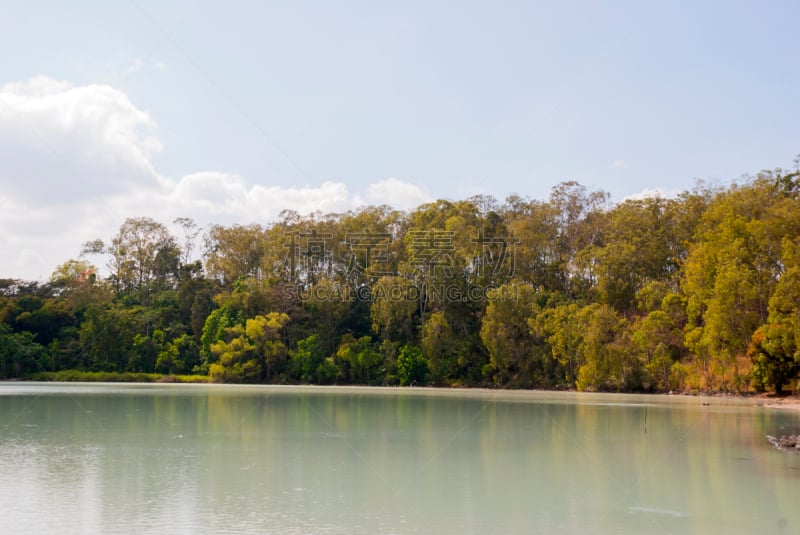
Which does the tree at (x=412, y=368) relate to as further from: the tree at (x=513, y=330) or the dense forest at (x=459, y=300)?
the tree at (x=513, y=330)

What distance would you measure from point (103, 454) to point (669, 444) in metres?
11.5

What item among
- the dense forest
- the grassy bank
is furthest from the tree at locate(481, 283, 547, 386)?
the grassy bank

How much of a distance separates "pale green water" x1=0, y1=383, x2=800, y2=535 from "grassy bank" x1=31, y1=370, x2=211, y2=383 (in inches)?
1433

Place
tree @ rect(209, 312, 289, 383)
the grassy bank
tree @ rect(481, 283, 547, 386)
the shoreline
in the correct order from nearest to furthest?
the shoreline < tree @ rect(481, 283, 547, 386) < tree @ rect(209, 312, 289, 383) < the grassy bank

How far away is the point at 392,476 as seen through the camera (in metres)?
12.0

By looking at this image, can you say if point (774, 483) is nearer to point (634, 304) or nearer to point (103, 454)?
point (103, 454)

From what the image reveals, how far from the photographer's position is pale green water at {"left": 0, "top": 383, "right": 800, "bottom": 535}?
8859mm

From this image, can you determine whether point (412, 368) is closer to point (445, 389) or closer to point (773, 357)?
point (445, 389)

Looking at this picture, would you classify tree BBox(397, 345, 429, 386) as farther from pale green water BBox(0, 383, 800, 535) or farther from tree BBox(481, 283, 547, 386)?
pale green water BBox(0, 383, 800, 535)

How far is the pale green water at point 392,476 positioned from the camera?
349 inches

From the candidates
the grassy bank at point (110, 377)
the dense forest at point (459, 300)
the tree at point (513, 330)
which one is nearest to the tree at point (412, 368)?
the dense forest at point (459, 300)

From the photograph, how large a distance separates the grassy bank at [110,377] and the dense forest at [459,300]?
1075 millimetres

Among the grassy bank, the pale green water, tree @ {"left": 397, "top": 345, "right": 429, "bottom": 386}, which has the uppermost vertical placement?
the pale green water

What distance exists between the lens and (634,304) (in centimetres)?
4522
